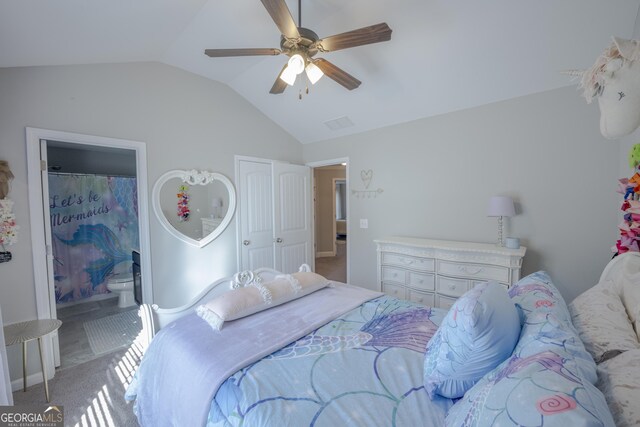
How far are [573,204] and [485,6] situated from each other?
5.58ft

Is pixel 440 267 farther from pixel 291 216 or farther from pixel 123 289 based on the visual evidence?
pixel 123 289

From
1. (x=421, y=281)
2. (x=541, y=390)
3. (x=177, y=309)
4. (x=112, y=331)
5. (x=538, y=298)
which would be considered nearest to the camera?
(x=541, y=390)

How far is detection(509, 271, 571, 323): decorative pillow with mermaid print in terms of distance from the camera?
1.03 m

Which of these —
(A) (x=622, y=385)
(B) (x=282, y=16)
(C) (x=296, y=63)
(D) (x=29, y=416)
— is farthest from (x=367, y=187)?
(D) (x=29, y=416)

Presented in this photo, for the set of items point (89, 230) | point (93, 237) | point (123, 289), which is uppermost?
point (89, 230)

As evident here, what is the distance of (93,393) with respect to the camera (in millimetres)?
1982

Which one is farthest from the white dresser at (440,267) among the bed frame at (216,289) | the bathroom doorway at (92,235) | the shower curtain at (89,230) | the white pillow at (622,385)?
the shower curtain at (89,230)

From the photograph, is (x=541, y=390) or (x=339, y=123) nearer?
(x=541, y=390)

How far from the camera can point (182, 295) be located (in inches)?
115

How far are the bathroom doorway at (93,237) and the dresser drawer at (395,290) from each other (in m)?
2.50

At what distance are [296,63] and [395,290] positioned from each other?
7.63ft

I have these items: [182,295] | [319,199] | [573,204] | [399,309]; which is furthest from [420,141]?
[319,199]

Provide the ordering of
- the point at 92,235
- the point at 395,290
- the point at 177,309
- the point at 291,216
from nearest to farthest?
the point at 177,309 < the point at 395,290 < the point at 92,235 < the point at 291,216

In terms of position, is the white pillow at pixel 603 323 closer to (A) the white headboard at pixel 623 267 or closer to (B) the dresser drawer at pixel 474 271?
(A) the white headboard at pixel 623 267
